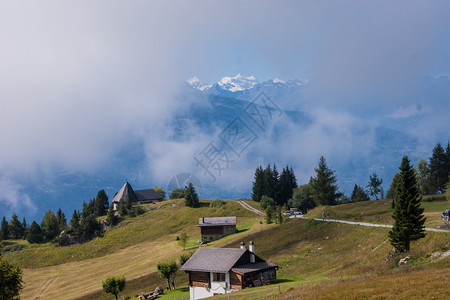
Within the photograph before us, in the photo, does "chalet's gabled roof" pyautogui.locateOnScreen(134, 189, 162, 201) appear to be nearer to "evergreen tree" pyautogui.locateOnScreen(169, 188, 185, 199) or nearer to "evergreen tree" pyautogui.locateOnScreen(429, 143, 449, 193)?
"evergreen tree" pyautogui.locateOnScreen(169, 188, 185, 199)

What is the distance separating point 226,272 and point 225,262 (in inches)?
78.3

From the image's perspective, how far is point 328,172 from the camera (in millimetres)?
97875

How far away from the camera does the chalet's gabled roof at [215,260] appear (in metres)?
42.2

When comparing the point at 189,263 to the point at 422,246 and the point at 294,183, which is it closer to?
the point at 422,246

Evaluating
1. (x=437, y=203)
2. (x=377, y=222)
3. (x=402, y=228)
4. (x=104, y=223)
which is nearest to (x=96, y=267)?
(x=104, y=223)

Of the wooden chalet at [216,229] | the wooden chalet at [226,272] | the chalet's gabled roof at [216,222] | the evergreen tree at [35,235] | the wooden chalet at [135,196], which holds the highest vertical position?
the wooden chalet at [135,196]

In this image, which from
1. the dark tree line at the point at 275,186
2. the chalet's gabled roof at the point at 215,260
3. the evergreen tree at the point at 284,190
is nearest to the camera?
the chalet's gabled roof at the point at 215,260

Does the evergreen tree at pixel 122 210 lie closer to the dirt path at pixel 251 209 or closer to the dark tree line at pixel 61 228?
the dark tree line at pixel 61 228

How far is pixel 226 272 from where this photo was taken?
40.9 metres

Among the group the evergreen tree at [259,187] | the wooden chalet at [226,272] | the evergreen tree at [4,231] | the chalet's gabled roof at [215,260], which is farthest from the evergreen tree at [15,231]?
the wooden chalet at [226,272]

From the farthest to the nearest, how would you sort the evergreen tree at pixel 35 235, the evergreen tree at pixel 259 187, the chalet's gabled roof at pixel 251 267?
the evergreen tree at pixel 259 187, the evergreen tree at pixel 35 235, the chalet's gabled roof at pixel 251 267

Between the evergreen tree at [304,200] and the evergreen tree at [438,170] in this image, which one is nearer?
the evergreen tree at [438,170]

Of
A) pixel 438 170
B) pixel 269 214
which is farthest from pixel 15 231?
pixel 438 170

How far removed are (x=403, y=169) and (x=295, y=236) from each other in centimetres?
3382
